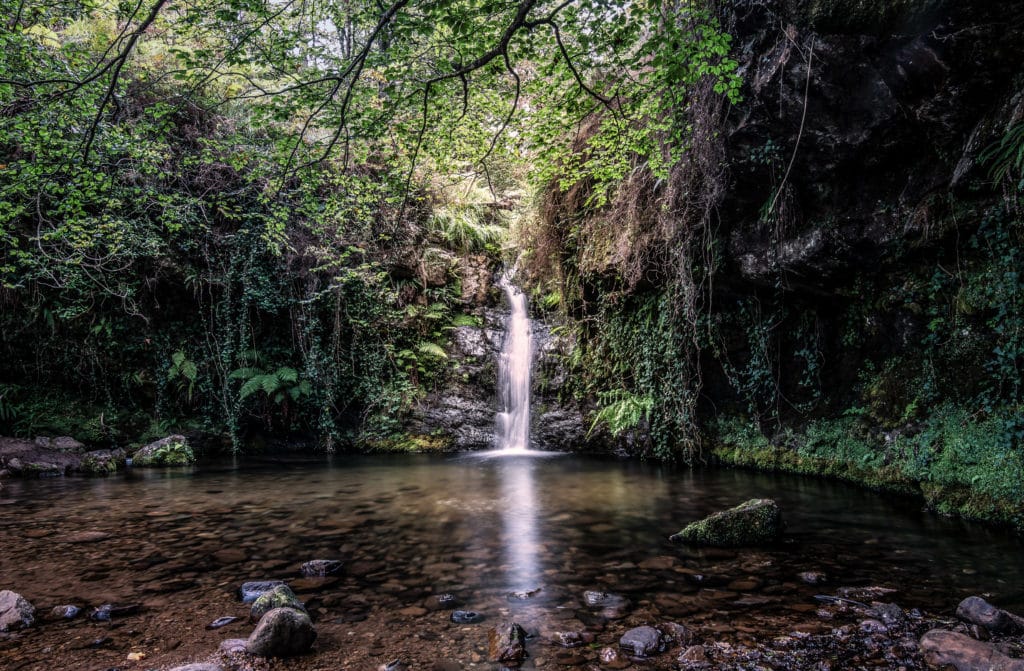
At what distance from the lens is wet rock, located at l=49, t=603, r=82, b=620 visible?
283cm

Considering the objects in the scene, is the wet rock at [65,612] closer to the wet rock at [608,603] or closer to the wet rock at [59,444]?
the wet rock at [608,603]

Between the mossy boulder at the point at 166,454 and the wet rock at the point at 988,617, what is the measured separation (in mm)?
10515

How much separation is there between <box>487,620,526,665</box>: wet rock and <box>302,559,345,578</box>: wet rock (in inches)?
59.2

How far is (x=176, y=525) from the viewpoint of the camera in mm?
4832

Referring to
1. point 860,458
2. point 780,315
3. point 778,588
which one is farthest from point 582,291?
point 778,588

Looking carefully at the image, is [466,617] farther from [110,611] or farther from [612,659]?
[110,611]

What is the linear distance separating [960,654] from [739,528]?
1.78 meters

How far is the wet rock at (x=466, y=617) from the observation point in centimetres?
280

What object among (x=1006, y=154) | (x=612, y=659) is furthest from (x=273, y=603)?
(x=1006, y=154)

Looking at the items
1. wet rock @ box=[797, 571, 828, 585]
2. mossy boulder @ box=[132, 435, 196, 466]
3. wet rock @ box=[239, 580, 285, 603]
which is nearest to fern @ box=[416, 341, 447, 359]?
mossy boulder @ box=[132, 435, 196, 466]

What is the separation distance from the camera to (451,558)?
3.89m

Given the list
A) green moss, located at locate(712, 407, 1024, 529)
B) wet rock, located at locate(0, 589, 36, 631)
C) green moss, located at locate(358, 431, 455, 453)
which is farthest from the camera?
green moss, located at locate(358, 431, 455, 453)

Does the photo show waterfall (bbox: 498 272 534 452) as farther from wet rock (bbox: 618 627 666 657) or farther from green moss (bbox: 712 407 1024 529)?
wet rock (bbox: 618 627 666 657)

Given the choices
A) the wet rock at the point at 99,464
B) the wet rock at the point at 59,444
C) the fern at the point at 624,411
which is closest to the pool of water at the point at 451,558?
the wet rock at the point at 99,464
